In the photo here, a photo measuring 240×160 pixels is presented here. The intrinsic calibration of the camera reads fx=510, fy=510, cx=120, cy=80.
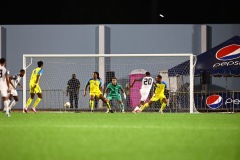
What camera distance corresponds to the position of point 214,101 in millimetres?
21891

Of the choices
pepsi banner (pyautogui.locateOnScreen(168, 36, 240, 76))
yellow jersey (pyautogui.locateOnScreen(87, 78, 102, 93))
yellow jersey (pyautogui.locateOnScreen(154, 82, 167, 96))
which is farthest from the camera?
pepsi banner (pyautogui.locateOnScreen(168, 36, 240, 76))

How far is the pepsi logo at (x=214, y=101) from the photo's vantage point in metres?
21.8

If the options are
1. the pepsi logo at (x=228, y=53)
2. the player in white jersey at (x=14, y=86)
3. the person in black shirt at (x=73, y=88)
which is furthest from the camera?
the person in black shirt at (x=73, y=88)

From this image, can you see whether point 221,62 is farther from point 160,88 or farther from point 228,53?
point 160,88

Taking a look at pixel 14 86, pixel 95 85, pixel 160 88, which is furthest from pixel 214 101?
pixel 14 86

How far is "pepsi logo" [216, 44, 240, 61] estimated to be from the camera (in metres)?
21.8

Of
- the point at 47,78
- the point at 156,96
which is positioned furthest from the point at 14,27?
the point at 156,96
